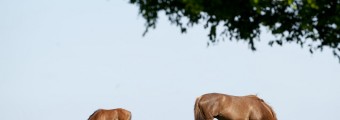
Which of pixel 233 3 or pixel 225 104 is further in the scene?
pixel 225 104

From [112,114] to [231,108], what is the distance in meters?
4.78

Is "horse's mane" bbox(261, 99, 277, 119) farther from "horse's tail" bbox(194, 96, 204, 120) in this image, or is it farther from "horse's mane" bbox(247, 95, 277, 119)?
"horse's tail" bbox(194, 96, 204, 120)

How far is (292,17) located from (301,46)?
0.78 meters

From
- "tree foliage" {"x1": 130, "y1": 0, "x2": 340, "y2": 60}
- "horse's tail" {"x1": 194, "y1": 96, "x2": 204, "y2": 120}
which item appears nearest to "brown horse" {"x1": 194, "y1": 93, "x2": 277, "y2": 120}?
"horse's tail" {"x1": 194, "y1": 96, "x2": 204, "y2": 120}

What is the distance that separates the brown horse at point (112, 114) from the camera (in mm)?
27766

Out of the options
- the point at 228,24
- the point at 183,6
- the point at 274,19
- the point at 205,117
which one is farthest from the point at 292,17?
the point at 205,117

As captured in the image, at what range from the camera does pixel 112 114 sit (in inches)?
1120

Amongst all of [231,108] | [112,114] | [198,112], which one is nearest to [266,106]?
[231,108]

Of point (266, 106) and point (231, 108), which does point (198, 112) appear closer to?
point (231, 108)

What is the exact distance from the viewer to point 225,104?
2761 cm

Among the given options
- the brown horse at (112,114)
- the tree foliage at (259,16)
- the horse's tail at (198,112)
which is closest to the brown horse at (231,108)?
the horse's tail at (198,112)

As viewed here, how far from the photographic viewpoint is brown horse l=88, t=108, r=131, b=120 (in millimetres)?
27766

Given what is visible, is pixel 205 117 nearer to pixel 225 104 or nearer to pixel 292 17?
pixel 225 104

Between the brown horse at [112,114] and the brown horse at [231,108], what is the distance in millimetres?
3496
